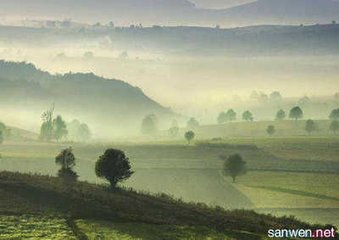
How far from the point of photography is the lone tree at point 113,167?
81750mm

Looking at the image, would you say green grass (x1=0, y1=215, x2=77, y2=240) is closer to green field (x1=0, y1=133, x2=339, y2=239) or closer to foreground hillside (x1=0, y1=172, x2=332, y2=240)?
foreground hillside (x1=0, y1=172, x2=332, y2=240)

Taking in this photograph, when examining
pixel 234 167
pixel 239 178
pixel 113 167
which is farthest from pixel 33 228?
pixel 239 178

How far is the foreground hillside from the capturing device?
59.6 metres

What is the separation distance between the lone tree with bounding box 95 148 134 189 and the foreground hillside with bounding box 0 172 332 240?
2304mm

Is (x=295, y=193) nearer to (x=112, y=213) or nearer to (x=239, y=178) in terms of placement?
(x=239, y=178)

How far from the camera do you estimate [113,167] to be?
82062 mm

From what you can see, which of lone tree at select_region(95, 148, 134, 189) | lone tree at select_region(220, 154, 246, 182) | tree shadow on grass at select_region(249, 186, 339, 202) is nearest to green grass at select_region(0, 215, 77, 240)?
lone tree at select_region(95, 148, 134, 189)

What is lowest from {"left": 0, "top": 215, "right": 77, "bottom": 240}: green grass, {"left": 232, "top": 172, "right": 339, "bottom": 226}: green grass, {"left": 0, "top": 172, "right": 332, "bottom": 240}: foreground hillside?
{"left": 0, "top": 215, "right": 77, "bottom": 240}: green grass

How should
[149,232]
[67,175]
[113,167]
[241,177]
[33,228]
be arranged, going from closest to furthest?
[33,228] < [149,232] < [113,167] < [67,175] < [241,177]

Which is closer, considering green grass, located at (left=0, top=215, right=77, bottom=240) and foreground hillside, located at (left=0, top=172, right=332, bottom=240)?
green grass, located at (left=0, top=215, right=77, bottom=240)

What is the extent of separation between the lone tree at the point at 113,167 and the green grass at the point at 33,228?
21747 mm

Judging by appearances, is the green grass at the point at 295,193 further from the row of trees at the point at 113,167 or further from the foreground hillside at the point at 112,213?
the row of trees at the point at 113,167

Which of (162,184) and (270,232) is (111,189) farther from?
(162,184)

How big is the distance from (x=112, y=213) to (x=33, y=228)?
11.5 meters
